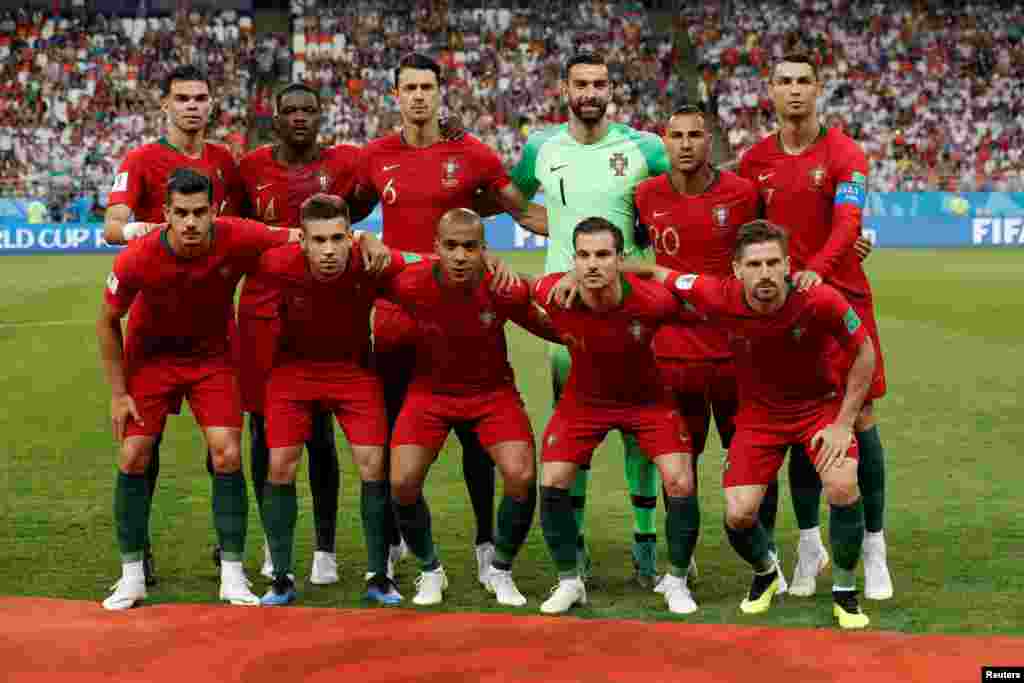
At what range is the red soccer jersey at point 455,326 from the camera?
6473mm

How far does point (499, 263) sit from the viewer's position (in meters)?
6.45

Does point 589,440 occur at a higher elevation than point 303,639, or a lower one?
higher

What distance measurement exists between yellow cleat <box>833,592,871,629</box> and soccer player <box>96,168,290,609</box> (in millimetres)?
2531

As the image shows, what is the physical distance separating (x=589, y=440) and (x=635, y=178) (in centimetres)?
142

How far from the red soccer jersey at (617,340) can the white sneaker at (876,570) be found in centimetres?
121

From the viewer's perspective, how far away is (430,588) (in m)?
6.38

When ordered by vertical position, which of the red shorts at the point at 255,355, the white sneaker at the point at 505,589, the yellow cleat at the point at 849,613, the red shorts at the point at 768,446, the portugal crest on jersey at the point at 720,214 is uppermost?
the portugal crest on jersey at the point at 720,214

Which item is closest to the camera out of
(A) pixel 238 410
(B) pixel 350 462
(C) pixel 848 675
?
(C) pixel 848 675

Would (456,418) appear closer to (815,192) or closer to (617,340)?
(617,340)

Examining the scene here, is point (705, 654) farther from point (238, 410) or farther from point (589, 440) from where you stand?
point (238, 410)

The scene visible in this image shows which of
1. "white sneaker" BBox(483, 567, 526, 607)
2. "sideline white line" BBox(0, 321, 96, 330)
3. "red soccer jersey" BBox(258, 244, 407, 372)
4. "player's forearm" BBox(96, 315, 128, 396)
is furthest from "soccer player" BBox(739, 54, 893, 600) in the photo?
"sideline white line" BBox(0, 321, 96, 330)

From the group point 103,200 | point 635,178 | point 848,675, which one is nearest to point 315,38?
point 103,200

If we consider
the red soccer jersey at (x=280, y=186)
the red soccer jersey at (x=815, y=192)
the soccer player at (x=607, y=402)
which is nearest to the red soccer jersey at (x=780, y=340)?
the soccer player at (x=607, y=402)

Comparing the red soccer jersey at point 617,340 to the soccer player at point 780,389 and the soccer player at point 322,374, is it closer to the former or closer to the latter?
the soccer player at point 780,389
